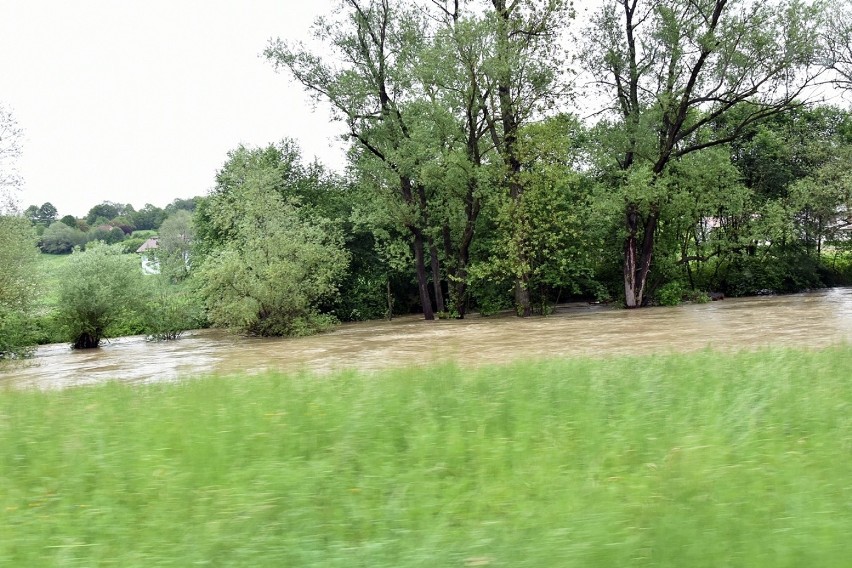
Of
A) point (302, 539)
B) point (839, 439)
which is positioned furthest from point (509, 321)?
point (302, 539)

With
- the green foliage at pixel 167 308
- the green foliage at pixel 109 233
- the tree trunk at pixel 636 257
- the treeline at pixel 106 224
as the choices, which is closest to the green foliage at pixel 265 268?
the green foliage at pixel 167 308

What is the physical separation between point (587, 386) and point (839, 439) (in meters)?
3.01

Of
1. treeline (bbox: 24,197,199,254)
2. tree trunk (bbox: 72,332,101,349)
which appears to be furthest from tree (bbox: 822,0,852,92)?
treeline (bbox: 24,197,199,254)

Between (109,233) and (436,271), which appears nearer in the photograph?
(436,271)

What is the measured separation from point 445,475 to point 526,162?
27.9m

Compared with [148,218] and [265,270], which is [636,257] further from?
[148,218]

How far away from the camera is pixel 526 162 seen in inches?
1245

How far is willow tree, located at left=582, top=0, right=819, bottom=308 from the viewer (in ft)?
94.4

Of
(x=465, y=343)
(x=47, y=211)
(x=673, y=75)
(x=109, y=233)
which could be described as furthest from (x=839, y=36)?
(x=47, y=211)

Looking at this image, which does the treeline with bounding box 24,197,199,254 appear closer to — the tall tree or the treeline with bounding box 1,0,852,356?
the treeline with bounding box 1,0,852,356

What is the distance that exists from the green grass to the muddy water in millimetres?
5920

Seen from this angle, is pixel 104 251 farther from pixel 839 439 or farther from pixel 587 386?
pixel 839 439

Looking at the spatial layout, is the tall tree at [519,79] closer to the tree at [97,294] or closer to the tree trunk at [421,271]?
the tree trunk at [421,271]

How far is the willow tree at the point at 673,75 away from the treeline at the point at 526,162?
0.10 m
